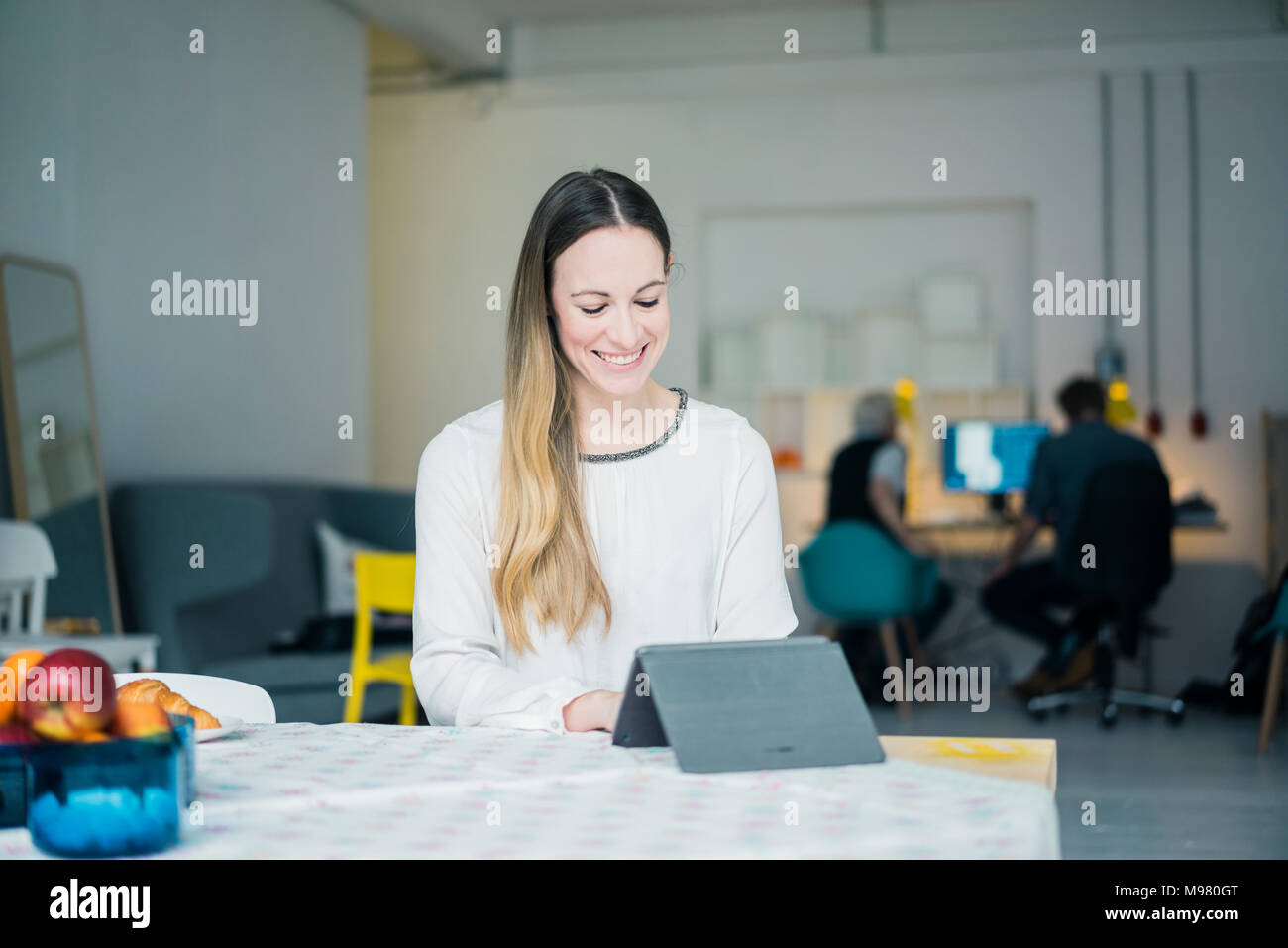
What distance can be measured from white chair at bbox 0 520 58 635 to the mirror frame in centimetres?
25

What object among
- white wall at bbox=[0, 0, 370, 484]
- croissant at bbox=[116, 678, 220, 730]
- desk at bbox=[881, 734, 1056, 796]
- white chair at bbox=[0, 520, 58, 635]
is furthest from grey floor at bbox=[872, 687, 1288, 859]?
white wall at bbox=[0, 0, 370, 484]

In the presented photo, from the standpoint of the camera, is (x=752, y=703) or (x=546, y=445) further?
(x=546, y=445)

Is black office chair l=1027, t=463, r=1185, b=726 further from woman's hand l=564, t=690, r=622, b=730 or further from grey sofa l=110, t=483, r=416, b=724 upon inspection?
woman's hand l=564, t=690, r=622, b=730

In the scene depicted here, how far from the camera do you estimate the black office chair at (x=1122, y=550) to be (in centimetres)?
557

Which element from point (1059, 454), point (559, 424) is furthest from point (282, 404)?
point (559, 424)

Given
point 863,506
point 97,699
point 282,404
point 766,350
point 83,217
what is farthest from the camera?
point 766,350

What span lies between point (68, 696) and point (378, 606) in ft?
10.2

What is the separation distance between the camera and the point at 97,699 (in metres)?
0.93

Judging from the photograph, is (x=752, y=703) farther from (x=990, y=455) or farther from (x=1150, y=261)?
(x=1150, y=261)

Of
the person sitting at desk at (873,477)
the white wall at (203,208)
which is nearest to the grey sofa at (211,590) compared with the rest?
the white wall at (203,208)

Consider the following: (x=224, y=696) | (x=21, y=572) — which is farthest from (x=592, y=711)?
(x=21, y=572)

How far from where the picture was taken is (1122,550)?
5609 millimetres

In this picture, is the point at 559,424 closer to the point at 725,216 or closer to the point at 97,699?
the point at 97,699
